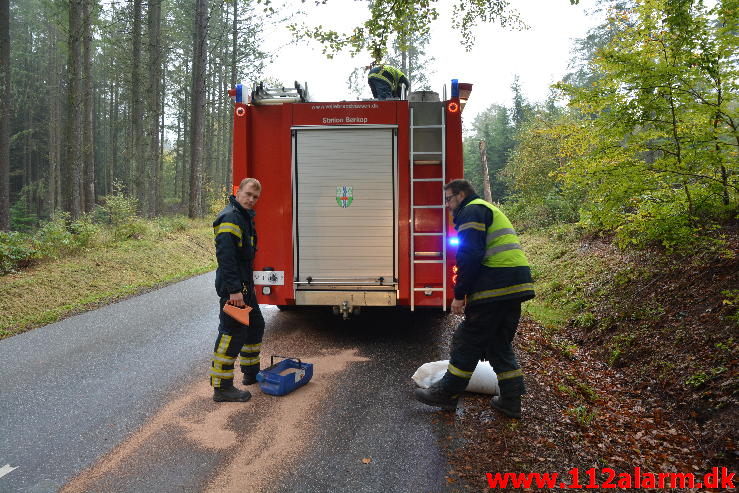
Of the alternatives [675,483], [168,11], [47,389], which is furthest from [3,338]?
[168,11]

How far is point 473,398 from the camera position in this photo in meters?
3.98

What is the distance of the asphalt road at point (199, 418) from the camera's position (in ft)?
9.34

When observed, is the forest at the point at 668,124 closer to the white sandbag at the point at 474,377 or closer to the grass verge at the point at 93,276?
the white sandbag at the point at 474,377

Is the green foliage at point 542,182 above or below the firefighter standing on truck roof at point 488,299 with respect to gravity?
above

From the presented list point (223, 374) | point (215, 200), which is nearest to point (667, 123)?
point (223, 374)

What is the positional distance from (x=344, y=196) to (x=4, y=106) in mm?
9361

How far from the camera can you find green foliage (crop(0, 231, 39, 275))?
8.49 meters

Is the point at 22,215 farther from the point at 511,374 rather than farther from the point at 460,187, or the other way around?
the point at 511,374

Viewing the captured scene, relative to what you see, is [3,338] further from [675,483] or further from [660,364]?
[660,364]

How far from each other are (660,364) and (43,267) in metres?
10.6

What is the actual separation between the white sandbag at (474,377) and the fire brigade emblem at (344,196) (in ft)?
7.22

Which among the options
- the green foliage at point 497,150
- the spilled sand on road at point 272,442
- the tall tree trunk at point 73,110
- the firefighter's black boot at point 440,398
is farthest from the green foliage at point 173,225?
the green foliage at point 497,150

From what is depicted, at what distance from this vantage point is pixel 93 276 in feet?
29.9

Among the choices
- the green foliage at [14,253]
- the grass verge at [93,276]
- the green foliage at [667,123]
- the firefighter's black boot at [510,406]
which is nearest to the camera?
the firefighter's black boot at [510,406]
